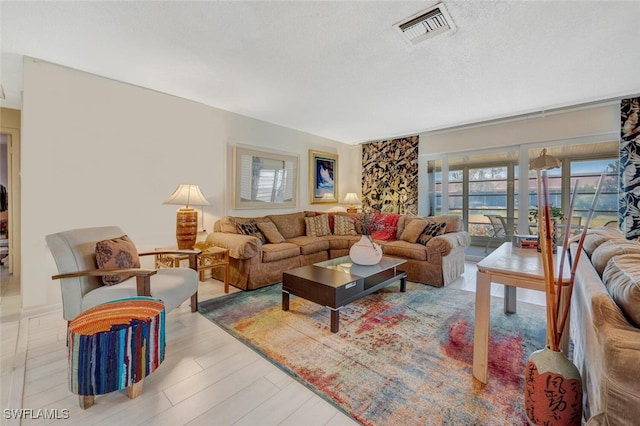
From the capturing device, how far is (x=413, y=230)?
4.04m

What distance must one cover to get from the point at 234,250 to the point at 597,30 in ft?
12.5

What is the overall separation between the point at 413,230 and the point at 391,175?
187cm

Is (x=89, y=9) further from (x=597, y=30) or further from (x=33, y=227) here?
(x=597, y=30)

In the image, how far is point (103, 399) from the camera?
1.52 meters

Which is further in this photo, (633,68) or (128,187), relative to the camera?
(128,187)

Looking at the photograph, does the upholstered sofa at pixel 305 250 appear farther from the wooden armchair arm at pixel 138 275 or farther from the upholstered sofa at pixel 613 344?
the upholstered sofa at pixel 613 344

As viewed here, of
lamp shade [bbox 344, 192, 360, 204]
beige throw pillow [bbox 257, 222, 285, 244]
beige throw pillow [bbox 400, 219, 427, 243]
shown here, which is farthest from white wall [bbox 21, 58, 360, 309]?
beige throw pillow [bbox 400, 219, 427, 243]

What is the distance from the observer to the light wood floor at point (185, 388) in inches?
55.0

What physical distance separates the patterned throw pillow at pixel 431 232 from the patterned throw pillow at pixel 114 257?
3377mm

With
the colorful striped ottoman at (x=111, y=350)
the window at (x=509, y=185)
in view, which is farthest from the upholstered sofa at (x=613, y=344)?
the window at (x=509, y=185)

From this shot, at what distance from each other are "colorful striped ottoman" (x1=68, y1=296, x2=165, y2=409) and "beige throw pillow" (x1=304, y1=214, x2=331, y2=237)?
310 centimetres

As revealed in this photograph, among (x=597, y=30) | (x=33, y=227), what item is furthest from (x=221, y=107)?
(x=597, y=30)

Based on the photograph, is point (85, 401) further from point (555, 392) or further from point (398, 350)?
point (555, 392)

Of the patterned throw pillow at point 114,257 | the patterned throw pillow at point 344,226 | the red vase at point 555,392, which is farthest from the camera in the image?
the patterned throw pillow at point 344,226
